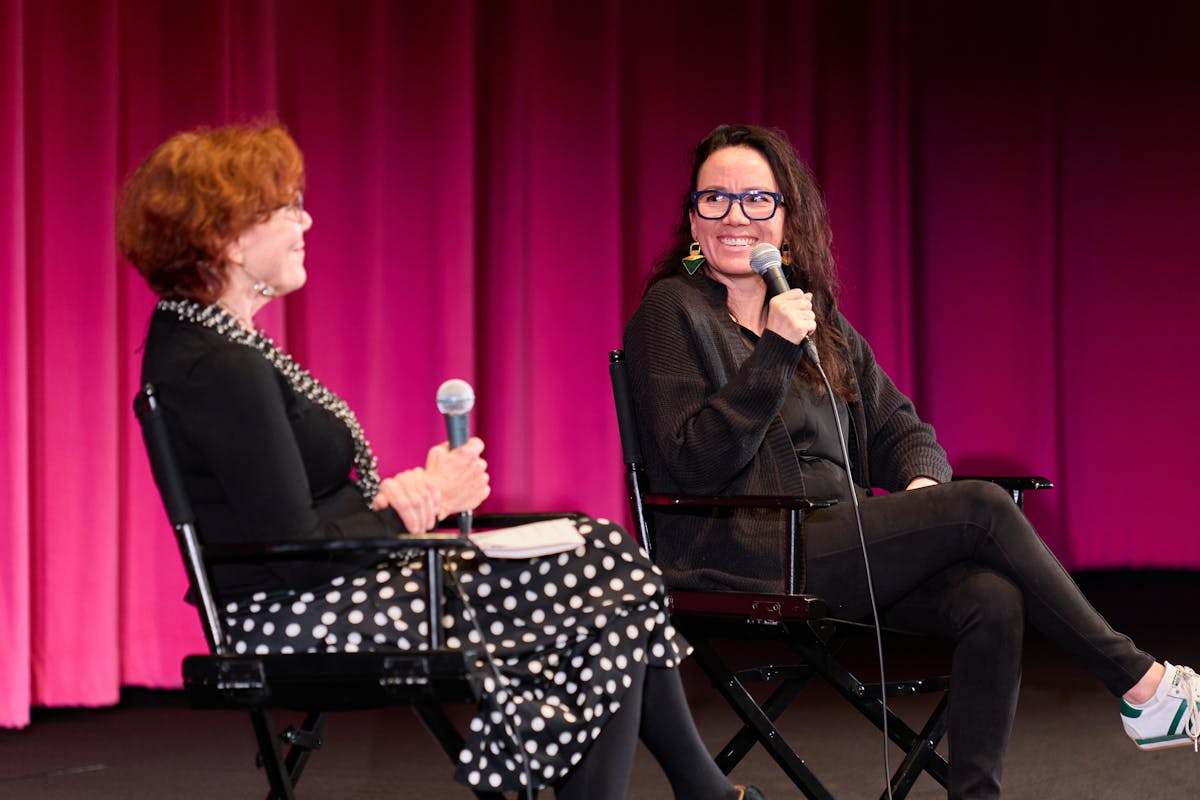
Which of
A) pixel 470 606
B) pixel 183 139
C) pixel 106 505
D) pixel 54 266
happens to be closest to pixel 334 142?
pixel 54 266

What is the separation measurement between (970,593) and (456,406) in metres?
1.00

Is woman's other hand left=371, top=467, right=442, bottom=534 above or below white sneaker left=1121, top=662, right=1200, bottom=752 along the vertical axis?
above

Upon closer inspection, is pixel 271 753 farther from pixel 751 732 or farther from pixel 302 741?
pixel 751 732

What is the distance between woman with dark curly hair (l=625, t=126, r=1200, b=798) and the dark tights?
417 mm

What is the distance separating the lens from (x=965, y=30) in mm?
5738

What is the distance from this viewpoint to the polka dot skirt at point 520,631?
1.83m

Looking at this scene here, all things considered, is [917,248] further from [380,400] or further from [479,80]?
[380,400]

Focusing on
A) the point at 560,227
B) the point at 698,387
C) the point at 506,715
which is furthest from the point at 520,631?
the point at 560,227

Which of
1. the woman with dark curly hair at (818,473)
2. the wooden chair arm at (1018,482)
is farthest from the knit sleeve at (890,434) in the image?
the wooden chair arm at (1018,482)

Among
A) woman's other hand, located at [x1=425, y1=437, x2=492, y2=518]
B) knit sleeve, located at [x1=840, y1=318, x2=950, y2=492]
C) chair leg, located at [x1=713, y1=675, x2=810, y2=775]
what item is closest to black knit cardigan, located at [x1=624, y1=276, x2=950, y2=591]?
chair leg, located at [x1=713, y1=675, x2=810, y2=775]

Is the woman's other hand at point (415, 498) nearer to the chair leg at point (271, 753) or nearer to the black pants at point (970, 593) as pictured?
the chair leg at point (271, 753)

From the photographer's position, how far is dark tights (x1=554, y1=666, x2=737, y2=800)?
6.21 ft

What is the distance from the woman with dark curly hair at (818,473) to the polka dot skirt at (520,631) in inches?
19.1

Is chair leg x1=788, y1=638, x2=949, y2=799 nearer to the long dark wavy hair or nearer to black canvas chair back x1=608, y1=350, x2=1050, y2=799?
black canvas chair back x1=608, y1=350, x2=1050, y2=799
